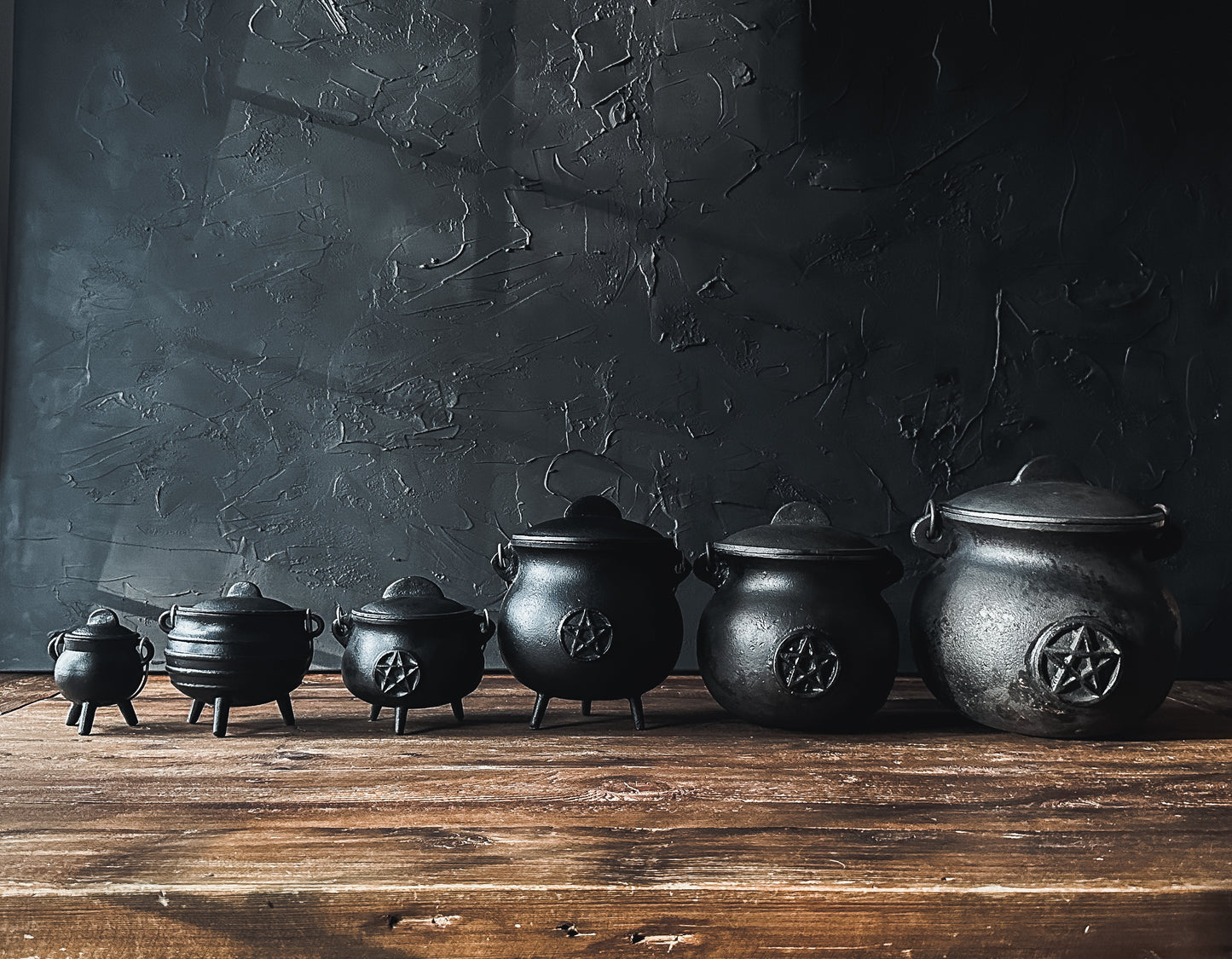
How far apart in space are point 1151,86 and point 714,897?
76.8 inches

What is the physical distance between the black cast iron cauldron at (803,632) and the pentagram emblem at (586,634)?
164 mm

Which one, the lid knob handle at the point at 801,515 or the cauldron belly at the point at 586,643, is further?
the lid knob handle at the point at 801,515

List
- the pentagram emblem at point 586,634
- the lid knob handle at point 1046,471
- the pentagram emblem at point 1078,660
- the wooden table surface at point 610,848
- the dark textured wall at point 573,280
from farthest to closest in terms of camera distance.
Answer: the dark textured wall at point 573,280
the lid knob handle at point 1046,471
the pentagram emblem at point 586,634
the pentagram emblem at point 1078,660
the wooden table surface at point 610,848

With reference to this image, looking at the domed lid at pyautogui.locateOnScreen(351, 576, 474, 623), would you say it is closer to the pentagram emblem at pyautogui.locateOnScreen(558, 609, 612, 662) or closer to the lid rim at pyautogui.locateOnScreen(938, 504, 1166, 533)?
the pentagram emblem at pyautogui.locateOnScreen(558, 609, 612, 662)

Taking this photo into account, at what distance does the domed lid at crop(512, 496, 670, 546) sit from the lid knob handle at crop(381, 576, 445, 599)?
0.15 metres

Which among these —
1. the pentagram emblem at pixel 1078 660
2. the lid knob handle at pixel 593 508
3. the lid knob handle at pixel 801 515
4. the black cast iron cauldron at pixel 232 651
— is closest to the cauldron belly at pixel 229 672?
the black cast iron cauldron at pixel 232 651

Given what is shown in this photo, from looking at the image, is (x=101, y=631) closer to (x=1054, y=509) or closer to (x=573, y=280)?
(x=573, y=280)

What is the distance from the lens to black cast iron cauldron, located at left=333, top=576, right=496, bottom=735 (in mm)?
1401

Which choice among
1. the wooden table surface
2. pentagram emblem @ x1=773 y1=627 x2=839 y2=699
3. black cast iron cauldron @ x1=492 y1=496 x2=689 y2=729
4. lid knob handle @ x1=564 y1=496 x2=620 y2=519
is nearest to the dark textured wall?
lid knob handle @ x1=564 y1=496 x2=620 y2=519

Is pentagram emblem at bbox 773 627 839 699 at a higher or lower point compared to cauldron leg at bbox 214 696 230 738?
higher

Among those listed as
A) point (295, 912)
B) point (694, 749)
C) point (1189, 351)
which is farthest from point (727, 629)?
point (1189, 351)

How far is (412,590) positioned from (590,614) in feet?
0.93

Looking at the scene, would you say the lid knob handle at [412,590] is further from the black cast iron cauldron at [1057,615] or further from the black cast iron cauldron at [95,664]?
the black cast iron cauldron at [1057,615]

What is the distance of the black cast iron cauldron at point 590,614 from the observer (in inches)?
56.2
